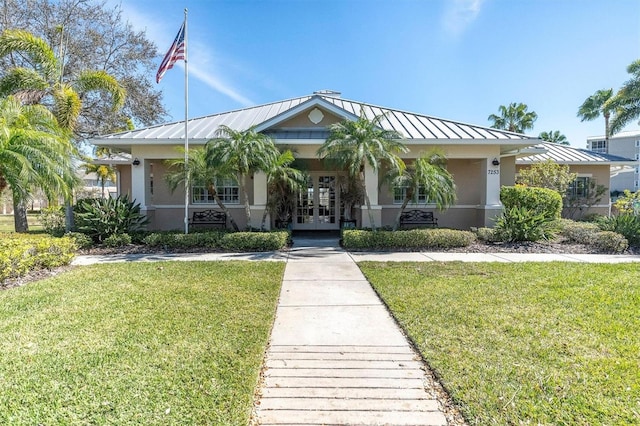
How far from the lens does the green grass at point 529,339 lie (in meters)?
2.89

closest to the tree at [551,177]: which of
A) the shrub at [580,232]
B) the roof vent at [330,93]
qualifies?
the shrub at [580,232]

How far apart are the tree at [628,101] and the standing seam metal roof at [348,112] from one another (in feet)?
44.3

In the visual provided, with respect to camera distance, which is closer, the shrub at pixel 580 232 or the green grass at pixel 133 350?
the green grass at pixel 133 350

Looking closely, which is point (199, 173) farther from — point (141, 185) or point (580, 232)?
point (580, 232)

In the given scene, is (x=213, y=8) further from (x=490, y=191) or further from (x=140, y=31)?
(x=490, y=191)

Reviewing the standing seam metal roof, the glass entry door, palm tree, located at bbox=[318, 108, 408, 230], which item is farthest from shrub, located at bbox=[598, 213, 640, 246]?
the glass entry door

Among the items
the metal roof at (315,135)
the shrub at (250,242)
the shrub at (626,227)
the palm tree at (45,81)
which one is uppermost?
the palm tree at (45,81)

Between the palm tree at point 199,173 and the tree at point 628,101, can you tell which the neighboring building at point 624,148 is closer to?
the tree at point 628,101

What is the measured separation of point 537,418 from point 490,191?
11982 millimetres

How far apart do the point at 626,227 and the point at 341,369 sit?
495 inches

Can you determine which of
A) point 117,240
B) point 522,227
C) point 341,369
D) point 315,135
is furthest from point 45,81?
point 522,227

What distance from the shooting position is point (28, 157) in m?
7.70

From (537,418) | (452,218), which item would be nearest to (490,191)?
(452,218)

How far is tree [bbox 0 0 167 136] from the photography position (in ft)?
56.0
